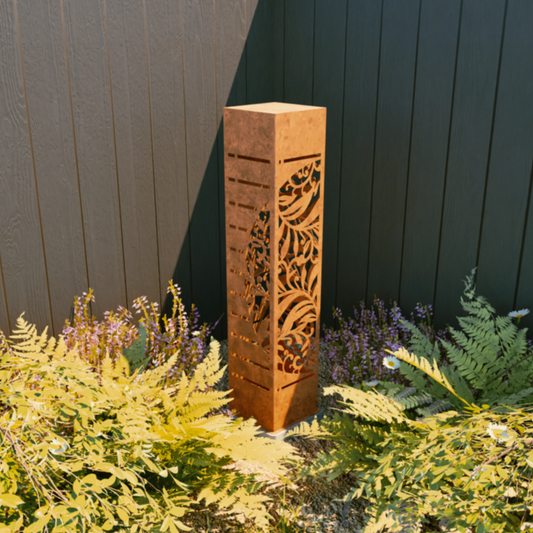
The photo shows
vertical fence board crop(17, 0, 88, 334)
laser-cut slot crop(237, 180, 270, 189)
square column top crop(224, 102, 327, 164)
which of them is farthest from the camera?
vertical fence board crop(17, 0, 88, 334)

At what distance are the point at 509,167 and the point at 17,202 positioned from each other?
223cm

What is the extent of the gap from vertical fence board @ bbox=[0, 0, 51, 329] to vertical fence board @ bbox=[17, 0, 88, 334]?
0.03 metres

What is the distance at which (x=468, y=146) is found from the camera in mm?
2570

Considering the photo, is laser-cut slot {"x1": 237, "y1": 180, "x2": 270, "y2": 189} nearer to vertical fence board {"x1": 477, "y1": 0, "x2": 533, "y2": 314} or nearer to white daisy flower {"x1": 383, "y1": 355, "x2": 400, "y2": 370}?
white daisy flower {"x1": 383, "y1": 355, "x2": 400, "y2": 370}

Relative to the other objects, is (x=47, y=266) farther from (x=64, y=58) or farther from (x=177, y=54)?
(x=177, y=54)

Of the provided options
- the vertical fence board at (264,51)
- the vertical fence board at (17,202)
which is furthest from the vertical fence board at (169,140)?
the vertical fence board at (17,202)

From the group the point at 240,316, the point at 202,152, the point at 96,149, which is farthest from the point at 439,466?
the point at 202,152

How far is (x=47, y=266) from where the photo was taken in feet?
8.35

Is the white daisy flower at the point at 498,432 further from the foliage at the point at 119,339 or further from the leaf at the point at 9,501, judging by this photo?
the foliage at the point at 119,339

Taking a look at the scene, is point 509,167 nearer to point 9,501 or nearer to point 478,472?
point 478,472

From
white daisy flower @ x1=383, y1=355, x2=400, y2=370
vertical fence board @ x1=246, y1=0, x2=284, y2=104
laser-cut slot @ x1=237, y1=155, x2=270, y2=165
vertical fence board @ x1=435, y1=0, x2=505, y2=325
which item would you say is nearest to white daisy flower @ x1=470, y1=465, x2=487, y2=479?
white daisy flower @ x1=383, y1=355, x2=400, y2=370

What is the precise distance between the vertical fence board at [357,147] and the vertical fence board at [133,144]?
109 centimetres

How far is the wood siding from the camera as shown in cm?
239

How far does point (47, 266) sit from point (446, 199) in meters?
1.99
